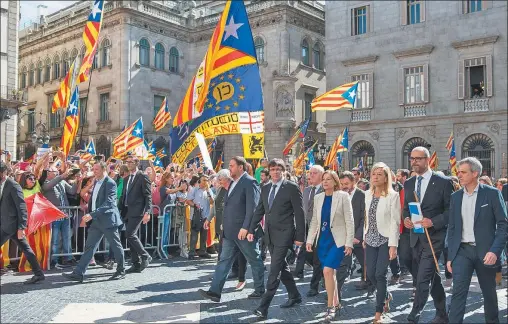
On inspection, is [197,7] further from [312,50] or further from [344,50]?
[344,50]

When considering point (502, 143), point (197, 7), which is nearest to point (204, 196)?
point (502, 143)

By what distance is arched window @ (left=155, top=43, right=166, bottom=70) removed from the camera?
132ft

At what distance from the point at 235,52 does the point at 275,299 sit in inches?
173

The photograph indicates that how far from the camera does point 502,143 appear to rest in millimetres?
27359

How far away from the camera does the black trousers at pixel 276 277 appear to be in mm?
7457

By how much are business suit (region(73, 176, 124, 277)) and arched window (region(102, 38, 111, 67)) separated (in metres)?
31.4

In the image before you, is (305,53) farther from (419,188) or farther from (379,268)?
(379,268)

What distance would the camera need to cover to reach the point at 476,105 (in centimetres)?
2850

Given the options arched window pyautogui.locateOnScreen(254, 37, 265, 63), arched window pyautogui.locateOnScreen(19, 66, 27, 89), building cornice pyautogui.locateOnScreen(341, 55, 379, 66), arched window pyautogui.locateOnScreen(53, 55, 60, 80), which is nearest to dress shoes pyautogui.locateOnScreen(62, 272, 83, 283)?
building cornice pyautogui.locateOnScreen(341, 55, 379, 66)

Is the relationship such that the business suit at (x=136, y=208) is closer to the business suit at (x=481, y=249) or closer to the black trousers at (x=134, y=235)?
the black trousers at (x=134, y=235)

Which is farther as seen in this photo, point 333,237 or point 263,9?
point 263,9

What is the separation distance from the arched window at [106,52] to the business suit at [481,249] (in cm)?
3622

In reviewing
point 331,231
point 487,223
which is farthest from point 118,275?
point 487,223

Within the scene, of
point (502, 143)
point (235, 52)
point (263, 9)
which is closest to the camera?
point (235, 52)
